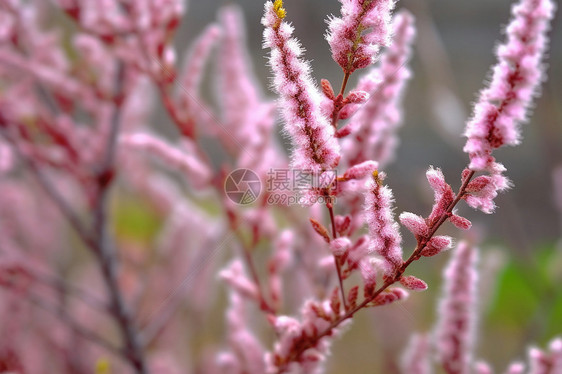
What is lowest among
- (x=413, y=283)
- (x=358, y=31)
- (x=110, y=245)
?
(x=413, y=283)

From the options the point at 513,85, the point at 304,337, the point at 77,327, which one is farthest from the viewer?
the point at 77,327

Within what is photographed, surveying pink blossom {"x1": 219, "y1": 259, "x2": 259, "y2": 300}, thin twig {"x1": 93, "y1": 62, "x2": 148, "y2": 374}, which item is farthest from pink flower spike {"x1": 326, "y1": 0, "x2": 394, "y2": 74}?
thin twig {"x1": 93, "y1": 62, "x2": 148, "y2": 374}

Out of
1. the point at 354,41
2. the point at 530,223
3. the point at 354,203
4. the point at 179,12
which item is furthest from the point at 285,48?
the point at 530,223

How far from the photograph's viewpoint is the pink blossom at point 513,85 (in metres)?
0.27

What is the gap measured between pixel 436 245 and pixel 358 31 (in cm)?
12

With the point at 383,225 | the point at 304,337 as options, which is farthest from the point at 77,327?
the point at 383,225

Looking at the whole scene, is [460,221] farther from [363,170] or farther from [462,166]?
[462,166]

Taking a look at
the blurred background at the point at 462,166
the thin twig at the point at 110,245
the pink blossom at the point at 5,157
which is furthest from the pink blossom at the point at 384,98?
A: the pink blossom at the point at 5,157

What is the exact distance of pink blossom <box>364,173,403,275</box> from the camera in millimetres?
295

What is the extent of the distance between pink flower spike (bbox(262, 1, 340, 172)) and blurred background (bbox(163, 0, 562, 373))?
0.21 m

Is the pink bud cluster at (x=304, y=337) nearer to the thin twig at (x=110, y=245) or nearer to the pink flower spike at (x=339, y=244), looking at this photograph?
the pink flower spike at (x=339, y=244)

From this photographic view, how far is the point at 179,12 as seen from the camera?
59 cm

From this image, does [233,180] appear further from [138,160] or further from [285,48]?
[138,160]

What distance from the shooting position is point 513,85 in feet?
0.90
